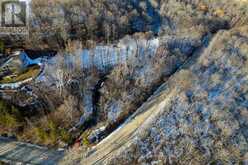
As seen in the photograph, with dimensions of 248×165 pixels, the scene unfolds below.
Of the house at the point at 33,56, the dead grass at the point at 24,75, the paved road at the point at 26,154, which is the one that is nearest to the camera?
the paved road at the point at 26,154

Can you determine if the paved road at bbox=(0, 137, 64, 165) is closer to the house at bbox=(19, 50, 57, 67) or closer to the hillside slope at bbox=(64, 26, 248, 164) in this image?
the hillside slope at bbox=(64, 26, 248, 164)

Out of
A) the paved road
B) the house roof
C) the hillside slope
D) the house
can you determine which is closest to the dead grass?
the house

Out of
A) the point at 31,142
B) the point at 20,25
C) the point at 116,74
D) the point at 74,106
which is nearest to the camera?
the point at 31,142

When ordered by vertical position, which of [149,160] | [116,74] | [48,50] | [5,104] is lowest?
[149,160]

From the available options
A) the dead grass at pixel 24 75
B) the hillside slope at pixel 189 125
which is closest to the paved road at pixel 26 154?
the hillside slope at pixel 189 125

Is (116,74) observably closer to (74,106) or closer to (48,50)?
(74,106)

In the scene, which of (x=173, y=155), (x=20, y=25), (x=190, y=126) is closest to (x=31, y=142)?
(x=173, y=155)

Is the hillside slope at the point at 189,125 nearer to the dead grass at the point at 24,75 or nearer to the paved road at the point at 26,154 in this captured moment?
the paved road at the point at 26,154

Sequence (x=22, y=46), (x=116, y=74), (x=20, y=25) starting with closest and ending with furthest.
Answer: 1. (x=116, y=74)
2. (x=22, y=46)
3. (x=20, y=25)
